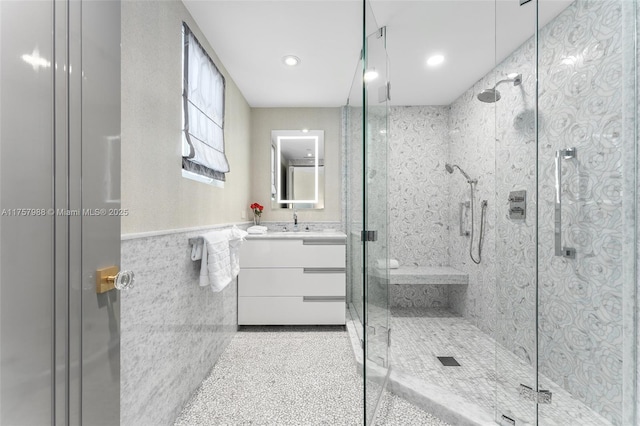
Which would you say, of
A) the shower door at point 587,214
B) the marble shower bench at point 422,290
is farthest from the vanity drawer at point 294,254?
the shower door at point 587,214

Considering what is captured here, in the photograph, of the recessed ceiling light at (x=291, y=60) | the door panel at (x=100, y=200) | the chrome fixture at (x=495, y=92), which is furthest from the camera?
the recessed ceiling light at (x=291, y=60)

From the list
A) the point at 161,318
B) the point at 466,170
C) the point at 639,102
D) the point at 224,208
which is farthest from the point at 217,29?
the point at 466,170

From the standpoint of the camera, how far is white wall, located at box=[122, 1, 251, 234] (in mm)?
1071

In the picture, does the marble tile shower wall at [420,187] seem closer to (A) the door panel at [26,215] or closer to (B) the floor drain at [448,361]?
(B) the floor drain at [448,361]

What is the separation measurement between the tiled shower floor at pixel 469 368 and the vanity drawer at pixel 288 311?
0.55 meters

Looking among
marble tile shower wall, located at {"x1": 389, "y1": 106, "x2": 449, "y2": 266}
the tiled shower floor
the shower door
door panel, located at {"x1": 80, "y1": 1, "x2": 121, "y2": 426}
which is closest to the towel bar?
door panel, located at {"x1": 80, "y1": 1, "x2": 121, "y2": 426}

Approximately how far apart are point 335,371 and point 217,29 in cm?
229

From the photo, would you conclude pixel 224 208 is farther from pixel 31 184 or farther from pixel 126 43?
pixel 31 184

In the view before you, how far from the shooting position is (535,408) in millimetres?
1169

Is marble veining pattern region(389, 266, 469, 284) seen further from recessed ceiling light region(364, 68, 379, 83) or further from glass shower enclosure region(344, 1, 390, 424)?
recessed ceiling light region(364, 68, 379, 83)

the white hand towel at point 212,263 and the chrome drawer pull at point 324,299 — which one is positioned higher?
the white hand towel at point 212,263

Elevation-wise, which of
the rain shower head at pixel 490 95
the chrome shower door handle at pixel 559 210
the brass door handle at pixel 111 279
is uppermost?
the rain shower head at pixel 490 95

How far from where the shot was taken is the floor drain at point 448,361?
5.96 ft

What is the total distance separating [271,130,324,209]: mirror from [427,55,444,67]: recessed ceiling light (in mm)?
1250
